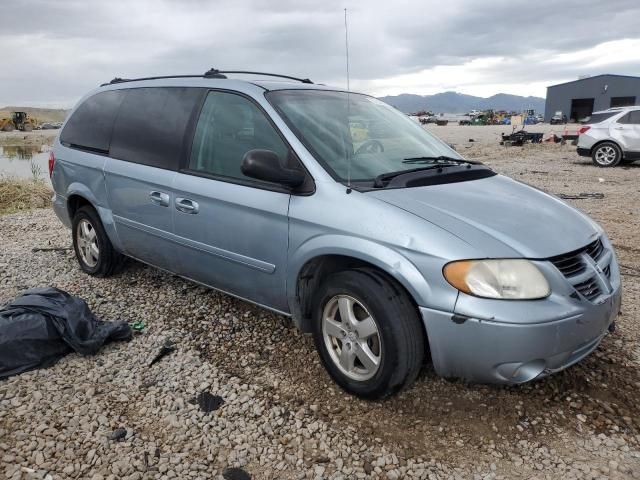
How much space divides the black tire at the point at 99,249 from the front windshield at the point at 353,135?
7.36 feet

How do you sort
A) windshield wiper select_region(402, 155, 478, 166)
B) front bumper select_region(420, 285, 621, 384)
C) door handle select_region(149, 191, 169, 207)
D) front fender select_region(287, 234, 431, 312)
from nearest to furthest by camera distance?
front bumper select_region(420, 285, 621, 384) → front fender select_region(287, 234, 431, 312) → windshield wiper select_region(402, 155, 478, 166) → door handle select_region(149, 191, 169, 207)

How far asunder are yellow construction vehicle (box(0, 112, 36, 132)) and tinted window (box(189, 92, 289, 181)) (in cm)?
6579

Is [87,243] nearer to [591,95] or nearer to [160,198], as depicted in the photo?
[160,198]

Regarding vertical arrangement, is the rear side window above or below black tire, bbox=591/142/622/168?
above

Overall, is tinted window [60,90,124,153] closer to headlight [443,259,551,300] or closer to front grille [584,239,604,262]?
headlight [443,259,551,300]

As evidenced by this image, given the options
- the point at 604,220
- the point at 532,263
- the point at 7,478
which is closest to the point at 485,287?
the point at 532,263

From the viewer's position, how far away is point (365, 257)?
2.60 metres

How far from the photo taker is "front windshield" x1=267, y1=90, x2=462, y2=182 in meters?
3.04

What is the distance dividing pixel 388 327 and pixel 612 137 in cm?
1317

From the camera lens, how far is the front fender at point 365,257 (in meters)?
2.44

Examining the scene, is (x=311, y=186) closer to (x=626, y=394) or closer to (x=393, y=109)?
(x=393, y=109)

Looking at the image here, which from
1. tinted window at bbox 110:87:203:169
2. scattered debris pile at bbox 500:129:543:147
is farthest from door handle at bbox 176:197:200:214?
scattered debris pile at bbox 500:129:543:147

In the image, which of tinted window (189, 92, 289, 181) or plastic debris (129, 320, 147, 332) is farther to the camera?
plastic debris (129, 320, 147, 332)

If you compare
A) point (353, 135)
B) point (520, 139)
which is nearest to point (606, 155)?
point (520, 139)
